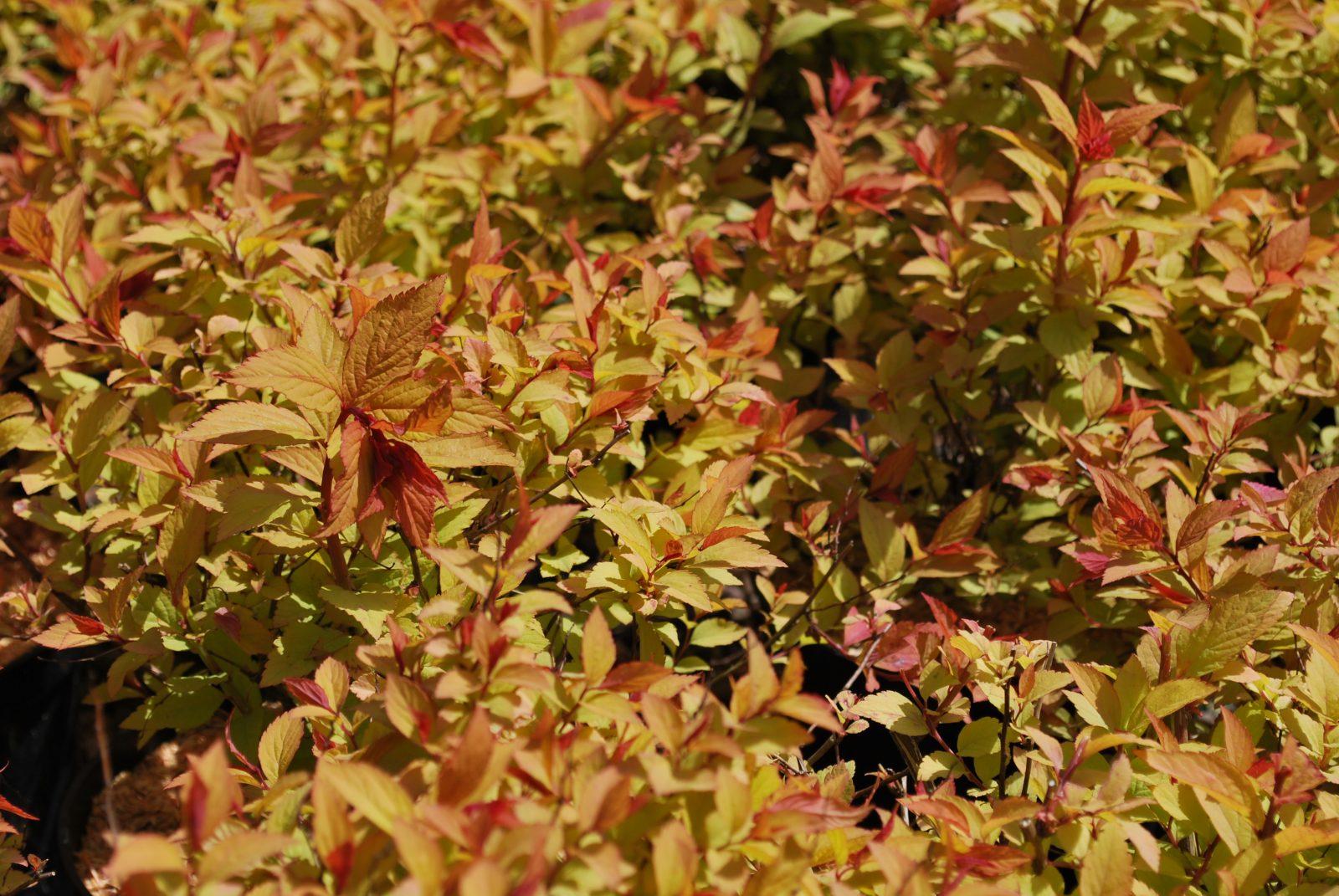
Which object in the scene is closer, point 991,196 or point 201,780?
point 201,780

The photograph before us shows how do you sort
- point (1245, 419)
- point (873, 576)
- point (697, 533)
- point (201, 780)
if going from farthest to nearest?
point (873, 576) → point (1245, 419) → point (697, 533) → point (201, 780)

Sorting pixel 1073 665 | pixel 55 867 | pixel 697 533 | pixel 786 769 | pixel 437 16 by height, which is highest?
pixel 437 16

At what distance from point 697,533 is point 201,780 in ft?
2.43

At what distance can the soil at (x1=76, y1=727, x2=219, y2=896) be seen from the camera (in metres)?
1.91

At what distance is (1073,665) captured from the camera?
1.42 metres

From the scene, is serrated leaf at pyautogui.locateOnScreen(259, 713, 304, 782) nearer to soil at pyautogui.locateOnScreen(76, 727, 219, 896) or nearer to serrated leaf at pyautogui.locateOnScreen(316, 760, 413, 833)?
serrated leaf at pyautogui.locateOnScreen(316, 760, 413, 833)

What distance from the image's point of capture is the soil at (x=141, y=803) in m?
1.91

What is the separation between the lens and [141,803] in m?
1.97

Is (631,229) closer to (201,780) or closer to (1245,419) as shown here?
(1245,419)

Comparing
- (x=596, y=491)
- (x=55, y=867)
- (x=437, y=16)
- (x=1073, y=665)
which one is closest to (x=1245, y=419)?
(x=1073, y=665)

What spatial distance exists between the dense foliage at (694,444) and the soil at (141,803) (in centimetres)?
14

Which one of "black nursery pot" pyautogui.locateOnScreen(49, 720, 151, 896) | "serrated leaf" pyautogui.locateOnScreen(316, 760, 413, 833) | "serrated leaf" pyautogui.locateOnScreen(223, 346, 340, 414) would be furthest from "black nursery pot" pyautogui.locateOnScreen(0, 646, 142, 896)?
"serrated leaf" pyautogui.locateOnScreen(316, 760, 413, 833)

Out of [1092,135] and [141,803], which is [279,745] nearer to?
[141,803]

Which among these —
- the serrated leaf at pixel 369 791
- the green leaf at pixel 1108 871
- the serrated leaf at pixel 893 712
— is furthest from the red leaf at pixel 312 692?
the green leaf at pixel 1108 871
